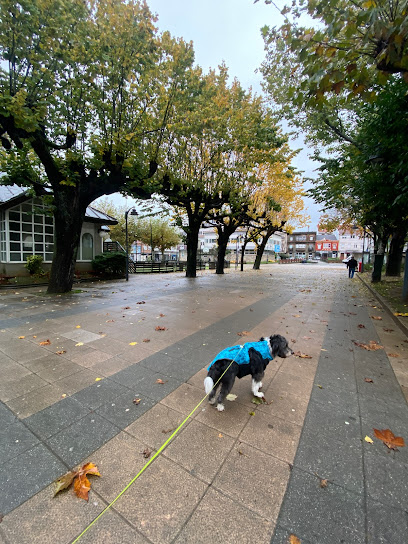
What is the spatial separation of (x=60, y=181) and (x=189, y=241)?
871cm

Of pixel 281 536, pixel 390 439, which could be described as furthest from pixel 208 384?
pixel 390 439

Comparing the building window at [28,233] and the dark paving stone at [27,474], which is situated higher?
the building window at [28,233]

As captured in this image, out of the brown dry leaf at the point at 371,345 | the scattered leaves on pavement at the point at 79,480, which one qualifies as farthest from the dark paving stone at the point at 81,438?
the brown dry leaf at the point at 371,345

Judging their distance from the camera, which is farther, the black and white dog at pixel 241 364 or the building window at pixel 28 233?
the building window at pixel 28 233

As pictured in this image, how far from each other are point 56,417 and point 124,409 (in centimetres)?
64

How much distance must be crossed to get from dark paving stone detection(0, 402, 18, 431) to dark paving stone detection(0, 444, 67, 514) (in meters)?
0.52

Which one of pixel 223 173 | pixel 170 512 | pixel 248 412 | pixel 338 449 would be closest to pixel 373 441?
pixel 338 449

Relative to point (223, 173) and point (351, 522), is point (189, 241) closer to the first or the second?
point (223, 173)

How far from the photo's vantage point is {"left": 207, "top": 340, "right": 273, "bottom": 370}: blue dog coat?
2477 millimetres

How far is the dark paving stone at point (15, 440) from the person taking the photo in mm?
1916

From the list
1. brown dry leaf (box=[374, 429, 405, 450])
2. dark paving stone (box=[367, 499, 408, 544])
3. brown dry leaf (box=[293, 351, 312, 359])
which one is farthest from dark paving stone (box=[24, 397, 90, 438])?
brown dry leaf (box=[293, 351, 312, 359])

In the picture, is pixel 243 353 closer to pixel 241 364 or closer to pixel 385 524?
pixel 241 364

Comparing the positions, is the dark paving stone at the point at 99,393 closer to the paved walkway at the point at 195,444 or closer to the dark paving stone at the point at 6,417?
the paved walkway at the point at 195,444

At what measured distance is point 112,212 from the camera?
3703cm
